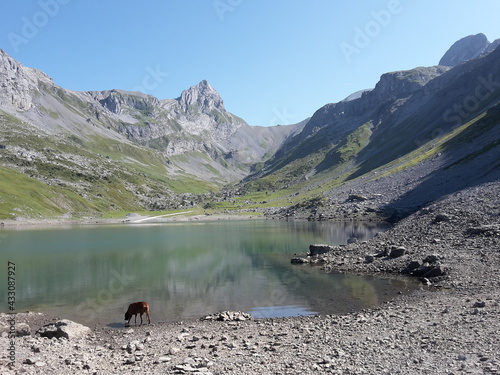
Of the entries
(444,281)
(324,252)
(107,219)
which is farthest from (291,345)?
(107,219)

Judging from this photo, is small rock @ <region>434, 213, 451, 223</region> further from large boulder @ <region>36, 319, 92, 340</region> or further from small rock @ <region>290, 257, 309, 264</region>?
large boulder @ <region>36, 319, 92, 340</region>

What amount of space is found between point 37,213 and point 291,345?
17659cm

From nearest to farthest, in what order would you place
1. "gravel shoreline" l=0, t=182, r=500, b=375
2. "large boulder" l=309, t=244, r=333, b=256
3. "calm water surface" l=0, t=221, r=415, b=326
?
"gravel shoreline" l=0, t=182, r=500, b=375
"calm water surface" l=0, t=221, r=415, b=326
"large boulder" l=309, t=244, r=333, b=256

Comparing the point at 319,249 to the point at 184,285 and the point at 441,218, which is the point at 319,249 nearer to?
the point at 441,218

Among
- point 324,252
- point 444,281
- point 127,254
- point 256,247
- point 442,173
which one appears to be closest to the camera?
point 444,281

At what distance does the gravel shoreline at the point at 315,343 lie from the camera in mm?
16328

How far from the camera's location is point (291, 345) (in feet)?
65.6

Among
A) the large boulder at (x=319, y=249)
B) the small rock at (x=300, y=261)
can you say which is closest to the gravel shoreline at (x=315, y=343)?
the small rock at (x=300, y=261)

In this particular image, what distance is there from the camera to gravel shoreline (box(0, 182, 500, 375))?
16.3 meters

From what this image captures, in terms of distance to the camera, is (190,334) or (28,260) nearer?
(190,334)

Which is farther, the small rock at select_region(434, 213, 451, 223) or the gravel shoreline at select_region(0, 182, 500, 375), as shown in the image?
the small rock at select_region(434, 213, 451, 223)

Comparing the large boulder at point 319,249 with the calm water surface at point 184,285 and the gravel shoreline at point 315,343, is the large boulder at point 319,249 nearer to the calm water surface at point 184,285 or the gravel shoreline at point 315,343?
the calm water surface at point 184,285

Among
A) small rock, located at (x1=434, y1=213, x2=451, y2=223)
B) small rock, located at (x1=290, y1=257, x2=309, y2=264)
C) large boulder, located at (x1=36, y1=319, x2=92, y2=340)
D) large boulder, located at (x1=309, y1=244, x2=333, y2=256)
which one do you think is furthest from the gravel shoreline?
large boulder, located at (x1=309, y1=244, x2=333, y2=256)

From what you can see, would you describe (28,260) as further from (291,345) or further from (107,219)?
(107,219)
